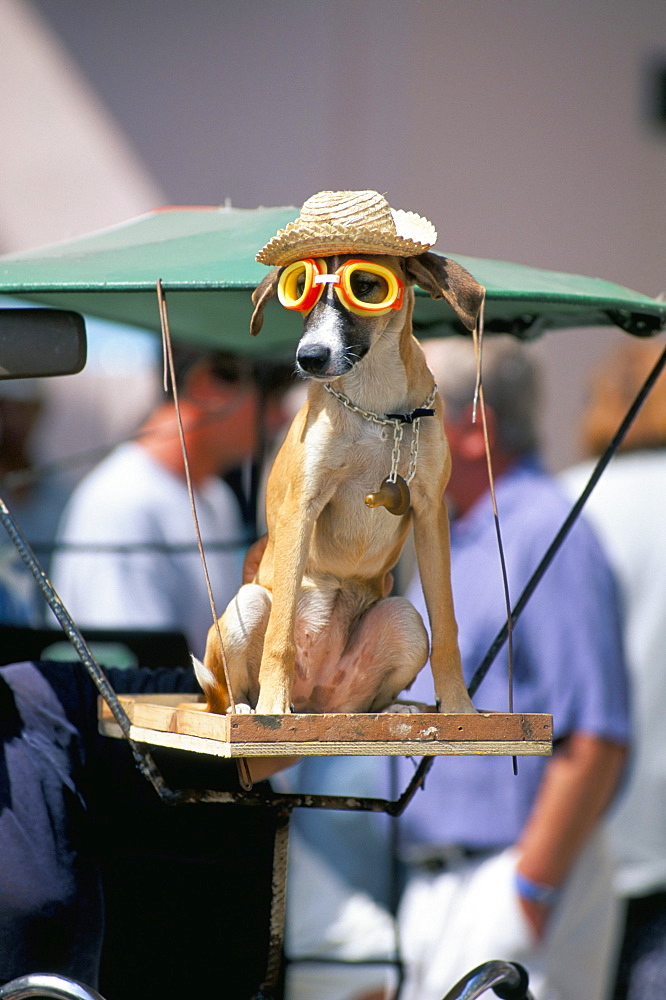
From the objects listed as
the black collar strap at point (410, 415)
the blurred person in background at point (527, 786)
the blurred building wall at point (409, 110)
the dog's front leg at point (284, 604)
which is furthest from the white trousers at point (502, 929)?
the black collar strap at point (410, 415)

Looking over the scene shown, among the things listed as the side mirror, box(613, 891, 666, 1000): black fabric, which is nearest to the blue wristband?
box(613, 891, 666, 1000): black fabric

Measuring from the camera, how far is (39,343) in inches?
92.4

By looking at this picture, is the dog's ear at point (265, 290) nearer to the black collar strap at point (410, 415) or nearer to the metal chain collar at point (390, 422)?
the metal chain collar at point (390, 422)

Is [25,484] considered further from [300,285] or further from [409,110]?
[300,285]

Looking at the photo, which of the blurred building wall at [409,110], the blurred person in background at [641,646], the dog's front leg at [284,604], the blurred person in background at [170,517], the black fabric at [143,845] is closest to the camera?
the dog's front leg at [284,604]

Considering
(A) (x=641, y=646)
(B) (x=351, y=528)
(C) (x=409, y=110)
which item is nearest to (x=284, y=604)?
(B) (x=351, y=528)

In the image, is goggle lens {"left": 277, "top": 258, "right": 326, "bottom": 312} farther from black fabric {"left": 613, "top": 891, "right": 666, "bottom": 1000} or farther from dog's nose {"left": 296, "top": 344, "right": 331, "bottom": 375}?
black fabric {"left": 613, "top": 891, "right": 666, "bottom": 1000}

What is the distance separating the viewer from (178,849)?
2.84 m

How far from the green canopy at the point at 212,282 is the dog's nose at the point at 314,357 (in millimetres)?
387

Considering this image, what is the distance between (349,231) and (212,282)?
39cm

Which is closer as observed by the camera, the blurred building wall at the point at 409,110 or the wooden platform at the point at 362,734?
the wooden platform at the point at 362,734

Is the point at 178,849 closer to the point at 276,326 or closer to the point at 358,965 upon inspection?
the point at 358,965

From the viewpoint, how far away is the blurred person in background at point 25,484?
13.2ft

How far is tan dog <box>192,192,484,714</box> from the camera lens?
6.46 ft
